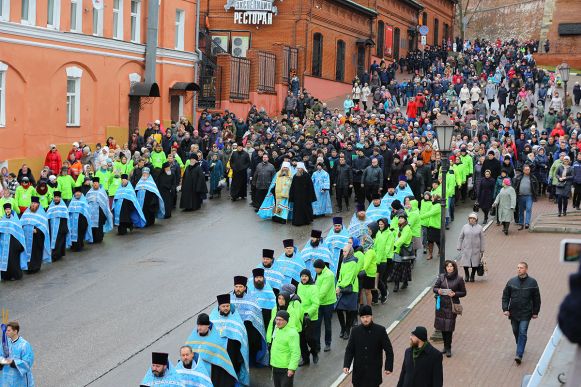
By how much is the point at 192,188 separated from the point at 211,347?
13.4 m

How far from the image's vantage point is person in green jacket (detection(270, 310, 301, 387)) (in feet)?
40.2

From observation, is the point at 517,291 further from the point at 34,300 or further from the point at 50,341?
the point at 34,300

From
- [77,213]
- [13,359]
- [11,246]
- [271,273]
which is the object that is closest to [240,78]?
[77,213]

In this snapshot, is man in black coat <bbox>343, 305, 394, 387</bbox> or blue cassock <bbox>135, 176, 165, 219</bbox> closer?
man in black coat <bbox>343, 305, 394, 387</bbox>

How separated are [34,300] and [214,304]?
337cm

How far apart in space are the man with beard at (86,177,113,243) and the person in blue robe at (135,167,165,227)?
1251 mm

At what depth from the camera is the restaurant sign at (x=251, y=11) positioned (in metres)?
42.7

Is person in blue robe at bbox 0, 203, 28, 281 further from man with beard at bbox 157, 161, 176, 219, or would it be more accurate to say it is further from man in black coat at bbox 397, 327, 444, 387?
man in black coat at bbox 397, 327, 444, 387

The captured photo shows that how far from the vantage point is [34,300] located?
17.5 meters

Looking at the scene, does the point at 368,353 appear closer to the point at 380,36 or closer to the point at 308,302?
the point at 308,302

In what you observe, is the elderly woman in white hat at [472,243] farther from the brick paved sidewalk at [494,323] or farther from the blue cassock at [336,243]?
the blue cassock at [336,243]

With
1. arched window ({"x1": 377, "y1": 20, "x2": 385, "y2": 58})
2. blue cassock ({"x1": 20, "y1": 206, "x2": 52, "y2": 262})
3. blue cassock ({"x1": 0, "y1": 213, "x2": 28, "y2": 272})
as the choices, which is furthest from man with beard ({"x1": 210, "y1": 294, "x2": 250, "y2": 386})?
arched window ({"x1": 377, "y1": 20, "x2": 385, "y2": 58})

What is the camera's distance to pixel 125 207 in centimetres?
2292

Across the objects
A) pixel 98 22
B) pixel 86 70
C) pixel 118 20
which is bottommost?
pixel 86 70
